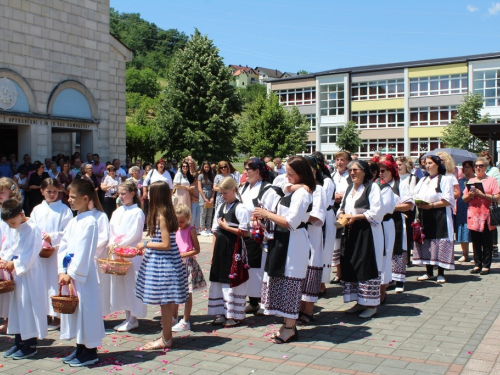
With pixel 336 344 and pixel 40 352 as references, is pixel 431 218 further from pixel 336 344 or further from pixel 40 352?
Result: pixel 40 352

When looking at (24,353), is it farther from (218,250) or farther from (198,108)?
(198,108)

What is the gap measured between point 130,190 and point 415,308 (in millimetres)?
4132

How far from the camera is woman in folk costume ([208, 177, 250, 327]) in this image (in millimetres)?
6668

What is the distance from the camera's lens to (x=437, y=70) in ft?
189

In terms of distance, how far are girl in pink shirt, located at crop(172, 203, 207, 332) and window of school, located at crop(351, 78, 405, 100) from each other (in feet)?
188

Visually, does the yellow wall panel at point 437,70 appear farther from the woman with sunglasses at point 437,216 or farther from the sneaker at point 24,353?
the sneaker at point 24,353

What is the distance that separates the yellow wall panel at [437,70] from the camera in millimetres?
55781

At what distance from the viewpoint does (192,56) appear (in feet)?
132

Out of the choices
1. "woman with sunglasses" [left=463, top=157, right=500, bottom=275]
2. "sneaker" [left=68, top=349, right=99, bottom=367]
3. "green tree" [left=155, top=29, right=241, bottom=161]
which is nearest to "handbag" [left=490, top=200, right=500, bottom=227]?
"woman with sunglasses" [left=463, top=157, right=500, bottom=275]

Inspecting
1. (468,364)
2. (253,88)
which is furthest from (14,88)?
(253,88)

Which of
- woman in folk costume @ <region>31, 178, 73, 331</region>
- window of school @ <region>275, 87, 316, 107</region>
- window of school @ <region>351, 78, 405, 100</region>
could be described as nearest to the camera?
woman in folk costume @ <region>31, 178, 73, 331</region>

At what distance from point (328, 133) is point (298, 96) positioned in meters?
6.60

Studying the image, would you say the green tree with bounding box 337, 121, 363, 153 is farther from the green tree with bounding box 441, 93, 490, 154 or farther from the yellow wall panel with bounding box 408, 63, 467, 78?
the green tree with bounding box 441, 93, 490, 154

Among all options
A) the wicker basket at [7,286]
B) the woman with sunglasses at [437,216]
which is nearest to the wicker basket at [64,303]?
the wicker basket at [7,286]
